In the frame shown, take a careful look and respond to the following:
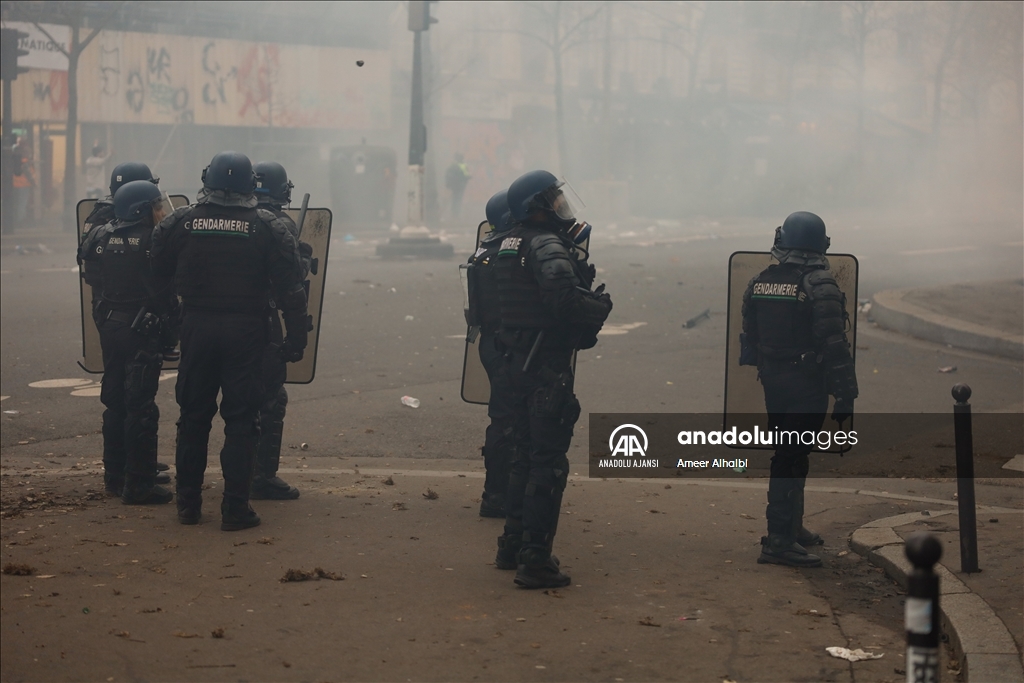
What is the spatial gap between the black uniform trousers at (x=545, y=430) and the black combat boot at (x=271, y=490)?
163cm

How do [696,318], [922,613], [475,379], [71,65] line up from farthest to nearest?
[71,65]
[696,318]
[475,379]
[922,613]

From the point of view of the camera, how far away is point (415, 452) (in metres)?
7.08

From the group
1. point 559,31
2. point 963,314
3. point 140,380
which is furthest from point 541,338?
point 559,31

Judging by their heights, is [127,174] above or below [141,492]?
above

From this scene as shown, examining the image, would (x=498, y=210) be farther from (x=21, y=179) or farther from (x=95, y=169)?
(x=21, y=179)

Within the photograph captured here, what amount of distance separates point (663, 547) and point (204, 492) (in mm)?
2378

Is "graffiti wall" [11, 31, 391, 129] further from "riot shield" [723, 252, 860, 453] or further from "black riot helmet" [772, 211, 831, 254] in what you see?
"black riot helmet" [772, 211, 831, 254]

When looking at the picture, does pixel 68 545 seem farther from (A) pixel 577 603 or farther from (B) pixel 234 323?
(A) pixel 577 603

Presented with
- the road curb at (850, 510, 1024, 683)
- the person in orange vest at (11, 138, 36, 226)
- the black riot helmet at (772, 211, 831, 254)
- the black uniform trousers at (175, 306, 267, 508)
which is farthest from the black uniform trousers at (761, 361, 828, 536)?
the person in orange vest at (11, 138, 36, 226)

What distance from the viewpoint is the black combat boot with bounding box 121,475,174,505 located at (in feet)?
18.7

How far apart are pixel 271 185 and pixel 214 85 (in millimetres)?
22569

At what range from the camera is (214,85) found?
27.2 m

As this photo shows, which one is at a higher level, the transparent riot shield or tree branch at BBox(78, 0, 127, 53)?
tree branch at BBox(78, 0, 127, 53)

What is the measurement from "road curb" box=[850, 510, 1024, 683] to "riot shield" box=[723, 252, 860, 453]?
528mm
